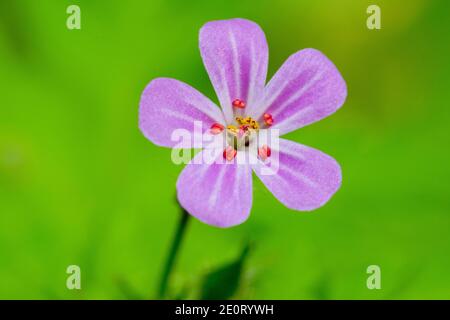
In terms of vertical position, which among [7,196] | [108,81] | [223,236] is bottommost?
[223,236]

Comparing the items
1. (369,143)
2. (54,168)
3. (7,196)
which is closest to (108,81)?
(54,168)

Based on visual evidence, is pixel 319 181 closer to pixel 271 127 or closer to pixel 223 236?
pixel 271 127

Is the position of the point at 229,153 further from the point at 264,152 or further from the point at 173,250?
the point at 173,250

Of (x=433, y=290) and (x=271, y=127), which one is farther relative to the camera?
(x=433, y=290)

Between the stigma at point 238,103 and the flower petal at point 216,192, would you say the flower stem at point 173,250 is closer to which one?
the flower petal at point 216,192

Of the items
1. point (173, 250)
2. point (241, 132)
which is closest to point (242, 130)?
point (241, 132)

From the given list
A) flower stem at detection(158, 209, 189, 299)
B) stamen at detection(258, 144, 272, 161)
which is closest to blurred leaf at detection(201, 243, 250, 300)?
flower stem at detection(158, 209, 189, 299)
